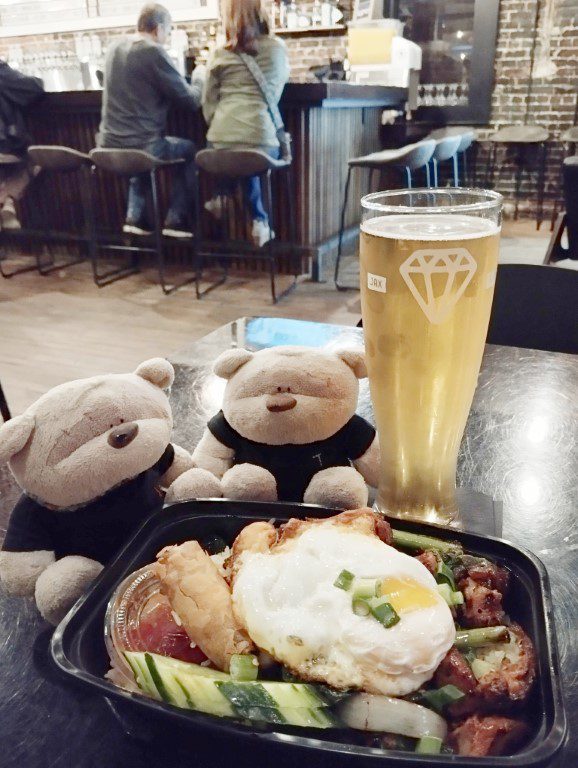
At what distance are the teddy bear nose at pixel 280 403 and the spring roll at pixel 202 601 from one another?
0.16 metres

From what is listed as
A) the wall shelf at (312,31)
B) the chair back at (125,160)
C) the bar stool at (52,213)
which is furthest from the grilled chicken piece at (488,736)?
the wall shelf at (312,31)

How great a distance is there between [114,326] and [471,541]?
334 cm

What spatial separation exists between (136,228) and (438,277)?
13.8 ft

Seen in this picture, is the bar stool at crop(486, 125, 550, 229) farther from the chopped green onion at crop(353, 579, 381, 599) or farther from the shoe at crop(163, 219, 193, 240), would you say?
the chopped green onion at crop(353, 579, 381, 599)

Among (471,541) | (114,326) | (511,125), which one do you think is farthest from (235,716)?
(511,125)

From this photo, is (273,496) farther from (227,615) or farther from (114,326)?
(114,326)

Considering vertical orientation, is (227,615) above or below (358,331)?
above

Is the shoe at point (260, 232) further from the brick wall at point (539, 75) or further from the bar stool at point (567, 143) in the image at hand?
the brick wall at point (539, 75)

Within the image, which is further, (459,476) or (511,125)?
(511,125)

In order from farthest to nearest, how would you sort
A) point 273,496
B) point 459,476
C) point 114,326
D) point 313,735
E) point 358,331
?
point 114,326 → point 358,331 → point 459,476 → point 273,496 → point 313,735

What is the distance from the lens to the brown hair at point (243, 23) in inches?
144

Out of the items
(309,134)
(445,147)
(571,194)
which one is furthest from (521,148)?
(571,194)

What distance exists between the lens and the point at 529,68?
247 inches

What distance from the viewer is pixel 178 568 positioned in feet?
1.45
